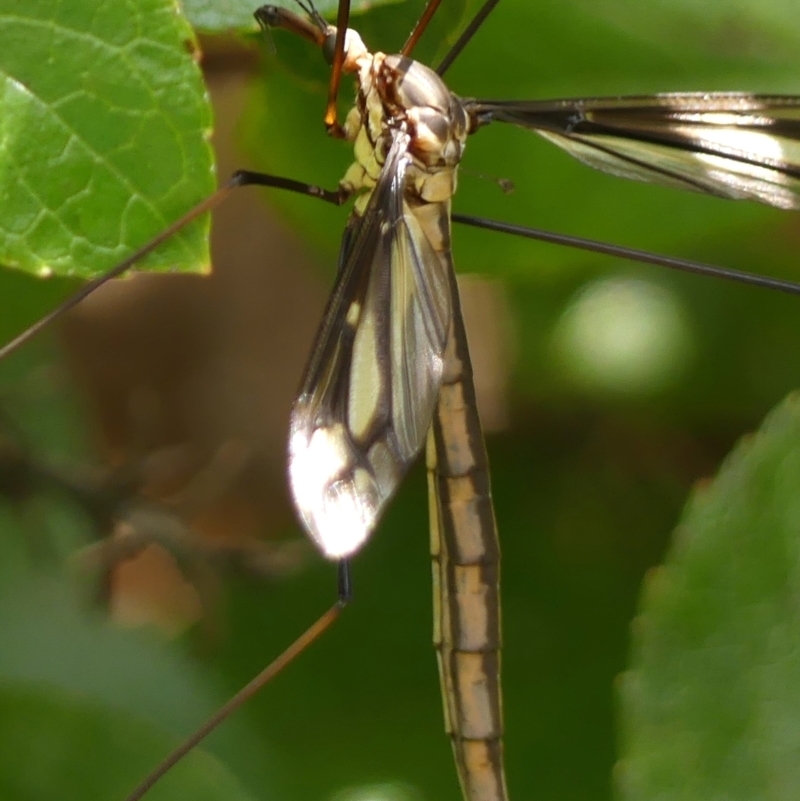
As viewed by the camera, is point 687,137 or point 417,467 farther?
point 417,467

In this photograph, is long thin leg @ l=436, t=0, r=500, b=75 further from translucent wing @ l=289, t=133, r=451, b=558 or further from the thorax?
translucent wing @ l=289, t=133, r=451, b=558

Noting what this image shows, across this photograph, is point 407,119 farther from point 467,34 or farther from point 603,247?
point 603,247

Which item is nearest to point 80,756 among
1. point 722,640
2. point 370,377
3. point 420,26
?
point 370,377

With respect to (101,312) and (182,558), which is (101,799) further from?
(101,312)

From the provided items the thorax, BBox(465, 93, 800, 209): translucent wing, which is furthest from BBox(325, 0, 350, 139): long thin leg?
BBox(465, 93, 800, 209): translucent wing

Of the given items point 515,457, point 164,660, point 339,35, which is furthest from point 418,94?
point 164,660

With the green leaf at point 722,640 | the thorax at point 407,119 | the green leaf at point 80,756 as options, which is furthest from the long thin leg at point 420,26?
the green leaf at point 80,756

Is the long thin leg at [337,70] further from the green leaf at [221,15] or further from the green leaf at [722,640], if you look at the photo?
the green leaf at [722,640]

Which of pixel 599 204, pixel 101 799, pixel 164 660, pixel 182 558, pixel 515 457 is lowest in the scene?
pixel 101 799
